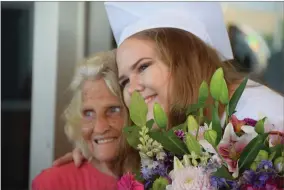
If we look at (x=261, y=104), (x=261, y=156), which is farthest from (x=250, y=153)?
(x=261, y=104)

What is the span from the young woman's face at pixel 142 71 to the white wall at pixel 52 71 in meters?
0.11

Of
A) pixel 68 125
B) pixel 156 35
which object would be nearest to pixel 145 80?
pixel 156 35

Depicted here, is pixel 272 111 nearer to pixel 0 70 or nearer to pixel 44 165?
pixel 44 165

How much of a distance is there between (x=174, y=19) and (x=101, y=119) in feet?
0.98

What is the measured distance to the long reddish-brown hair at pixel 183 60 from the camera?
1.07m

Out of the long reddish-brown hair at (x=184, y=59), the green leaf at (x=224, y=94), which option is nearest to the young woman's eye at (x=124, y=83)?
the long reddish-brown hair at (x=184, y=59)

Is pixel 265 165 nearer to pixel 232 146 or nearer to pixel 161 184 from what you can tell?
pixel 232 146

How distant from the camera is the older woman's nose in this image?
1.10 meters

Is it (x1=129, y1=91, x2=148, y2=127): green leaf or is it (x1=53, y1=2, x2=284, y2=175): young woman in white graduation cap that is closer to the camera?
(x1=129, y1=91, x2=148, y2=127): green leaf

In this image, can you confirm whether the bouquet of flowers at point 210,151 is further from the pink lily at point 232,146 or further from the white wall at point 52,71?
the white wall at point 52,71

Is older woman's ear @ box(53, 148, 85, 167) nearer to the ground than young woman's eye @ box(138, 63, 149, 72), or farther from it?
nearer to the ground

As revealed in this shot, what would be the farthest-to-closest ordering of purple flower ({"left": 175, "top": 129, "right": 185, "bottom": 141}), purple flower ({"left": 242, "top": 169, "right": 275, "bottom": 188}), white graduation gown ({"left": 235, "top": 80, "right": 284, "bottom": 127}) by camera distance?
white graduation gown ({"left": 235, "top": 80, "right": 284, "bottom": 127}), purple flower ({"left": 175, "top": 129, "right": 185, "bottom": 141}), purple flower ({"left": 242, "top": 169, "right": 275, "bottom": 188})

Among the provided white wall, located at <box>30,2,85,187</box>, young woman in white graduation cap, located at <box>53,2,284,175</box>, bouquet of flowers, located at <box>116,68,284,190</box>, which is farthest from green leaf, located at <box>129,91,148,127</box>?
white wall, located at <box>30,2,85,187</box>

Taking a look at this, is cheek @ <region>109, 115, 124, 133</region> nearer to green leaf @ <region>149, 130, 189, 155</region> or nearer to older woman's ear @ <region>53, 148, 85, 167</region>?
older woman's ear @ <region>53, 148, 85, 167</region>
